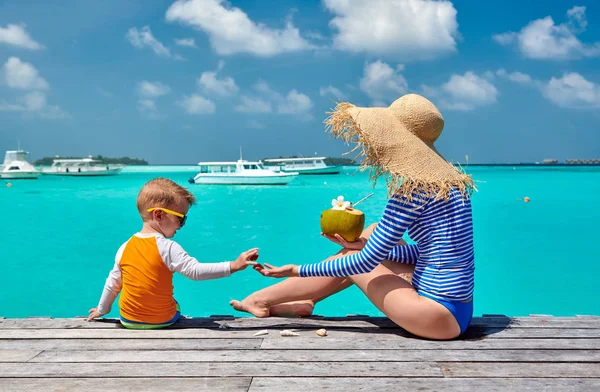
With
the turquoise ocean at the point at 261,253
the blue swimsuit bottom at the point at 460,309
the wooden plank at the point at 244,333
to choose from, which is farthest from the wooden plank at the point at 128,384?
the turquoise ocean at the point at 261,253

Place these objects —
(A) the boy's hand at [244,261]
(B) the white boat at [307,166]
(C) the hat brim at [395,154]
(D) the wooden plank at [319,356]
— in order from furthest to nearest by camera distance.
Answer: (B) the white boat at [307,166]
(A) the boy's hand at [244,261]
(C) the hat brim at [395,154]
(D) the wooden plank at [319,356]

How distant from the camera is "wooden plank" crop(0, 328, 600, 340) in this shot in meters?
2.83

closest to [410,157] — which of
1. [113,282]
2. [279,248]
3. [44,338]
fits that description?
[113,282]

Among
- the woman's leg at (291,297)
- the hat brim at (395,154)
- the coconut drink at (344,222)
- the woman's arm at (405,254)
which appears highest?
the hat brim at (395,154)

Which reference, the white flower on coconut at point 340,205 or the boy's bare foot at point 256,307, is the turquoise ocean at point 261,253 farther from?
the boy's bare foot at point 256,307

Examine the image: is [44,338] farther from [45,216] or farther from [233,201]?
[233,201]

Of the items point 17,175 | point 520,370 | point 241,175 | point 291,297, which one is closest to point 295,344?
point 291,297

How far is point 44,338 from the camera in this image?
282 cm

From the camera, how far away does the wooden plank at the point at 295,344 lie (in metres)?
2.63

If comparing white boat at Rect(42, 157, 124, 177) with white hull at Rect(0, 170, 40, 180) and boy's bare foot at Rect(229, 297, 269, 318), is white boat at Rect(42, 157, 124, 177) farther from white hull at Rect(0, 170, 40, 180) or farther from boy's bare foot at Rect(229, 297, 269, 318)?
boy's bare foot at Rect(229, 297, 269, 318)

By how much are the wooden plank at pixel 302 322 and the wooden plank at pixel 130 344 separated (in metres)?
0.27

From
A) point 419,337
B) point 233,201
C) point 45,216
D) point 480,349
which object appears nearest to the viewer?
point 480,349

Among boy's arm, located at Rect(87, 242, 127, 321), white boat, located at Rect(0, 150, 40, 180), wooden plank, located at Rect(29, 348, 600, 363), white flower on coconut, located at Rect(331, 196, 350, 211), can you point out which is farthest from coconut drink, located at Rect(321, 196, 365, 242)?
white boat, located at Rect(0, 150, 40, 180)

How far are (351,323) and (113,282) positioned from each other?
146cm
